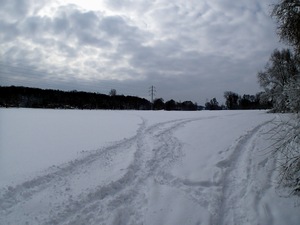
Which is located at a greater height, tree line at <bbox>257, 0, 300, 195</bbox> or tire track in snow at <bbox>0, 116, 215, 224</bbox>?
tree line at <bbox>257, 0, 300, 195</bbox>

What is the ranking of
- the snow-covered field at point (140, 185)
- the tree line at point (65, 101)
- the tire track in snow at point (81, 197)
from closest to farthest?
the tire track in snow at point (81, 197) < the snow-covered field at point (140, 185) < the tree line at point (65, 101)

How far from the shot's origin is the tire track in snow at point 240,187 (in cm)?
651

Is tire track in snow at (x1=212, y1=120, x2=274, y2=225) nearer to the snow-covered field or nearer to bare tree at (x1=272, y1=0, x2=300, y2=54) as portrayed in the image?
the snow-covered field

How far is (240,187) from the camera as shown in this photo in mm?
8406

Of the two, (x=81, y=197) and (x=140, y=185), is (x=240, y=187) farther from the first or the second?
(x=81, y=197)

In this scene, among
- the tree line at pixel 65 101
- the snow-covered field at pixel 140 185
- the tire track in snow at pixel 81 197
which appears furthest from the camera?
the tree line at pixel 65 101

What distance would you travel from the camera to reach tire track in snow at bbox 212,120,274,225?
21.4 ft

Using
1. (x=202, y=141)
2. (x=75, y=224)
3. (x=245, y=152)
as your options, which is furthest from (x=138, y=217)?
(x=202, y=141)

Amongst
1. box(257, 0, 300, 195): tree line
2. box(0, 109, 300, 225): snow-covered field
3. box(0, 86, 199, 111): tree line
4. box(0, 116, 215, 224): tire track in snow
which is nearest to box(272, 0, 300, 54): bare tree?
box(257, 0, 300, 195): tree line

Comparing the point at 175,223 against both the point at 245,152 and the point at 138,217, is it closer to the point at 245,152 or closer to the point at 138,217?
the point at 138,217

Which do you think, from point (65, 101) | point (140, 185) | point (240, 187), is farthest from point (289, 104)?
point (65, 101)

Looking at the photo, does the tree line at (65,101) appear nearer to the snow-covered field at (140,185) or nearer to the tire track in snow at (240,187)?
the snow-covered field at (140,185)

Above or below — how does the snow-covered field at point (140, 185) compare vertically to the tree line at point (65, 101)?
below

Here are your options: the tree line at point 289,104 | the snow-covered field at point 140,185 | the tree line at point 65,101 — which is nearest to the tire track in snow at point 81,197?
the snow-covered field at point 140,185
